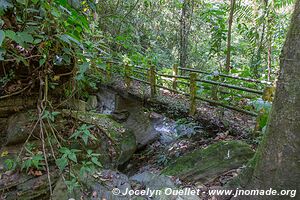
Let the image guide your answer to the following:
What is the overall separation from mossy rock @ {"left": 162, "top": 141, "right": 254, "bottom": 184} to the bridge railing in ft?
2.41

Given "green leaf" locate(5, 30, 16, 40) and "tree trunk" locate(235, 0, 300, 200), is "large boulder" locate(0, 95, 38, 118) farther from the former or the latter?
"tree trunk" locate(235, 0, 300, 200)

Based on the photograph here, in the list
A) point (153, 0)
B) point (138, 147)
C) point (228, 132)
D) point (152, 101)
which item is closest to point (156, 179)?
point (228, 132)

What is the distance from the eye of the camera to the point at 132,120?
614 centimetres

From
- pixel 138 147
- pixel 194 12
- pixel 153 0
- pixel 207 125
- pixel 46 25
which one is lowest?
pixel 138 147

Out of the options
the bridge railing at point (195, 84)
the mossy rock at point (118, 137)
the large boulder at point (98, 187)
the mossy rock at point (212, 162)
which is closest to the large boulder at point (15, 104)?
the mossy rock at point (118, 137)

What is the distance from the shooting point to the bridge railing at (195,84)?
384cm

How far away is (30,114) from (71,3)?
2282 mm

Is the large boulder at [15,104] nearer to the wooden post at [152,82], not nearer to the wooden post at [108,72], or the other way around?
the wooden post at [152,82]

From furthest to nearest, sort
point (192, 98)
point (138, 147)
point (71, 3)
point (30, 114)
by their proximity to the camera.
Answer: point (138, 147)
point (192, 98)
point (30, 114)
point (71, 3)

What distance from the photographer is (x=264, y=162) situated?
6.04 ft

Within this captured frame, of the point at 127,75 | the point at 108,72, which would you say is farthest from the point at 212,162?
the point at 108,72

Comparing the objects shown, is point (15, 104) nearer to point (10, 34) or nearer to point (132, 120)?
point (10, 34)

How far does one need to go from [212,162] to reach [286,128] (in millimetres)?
1496

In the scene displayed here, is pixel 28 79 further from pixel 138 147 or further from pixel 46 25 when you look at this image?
pixel 138 147
